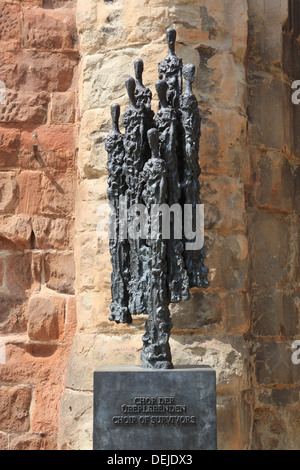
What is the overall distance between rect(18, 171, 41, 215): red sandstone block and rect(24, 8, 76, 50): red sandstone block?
753 millimetres

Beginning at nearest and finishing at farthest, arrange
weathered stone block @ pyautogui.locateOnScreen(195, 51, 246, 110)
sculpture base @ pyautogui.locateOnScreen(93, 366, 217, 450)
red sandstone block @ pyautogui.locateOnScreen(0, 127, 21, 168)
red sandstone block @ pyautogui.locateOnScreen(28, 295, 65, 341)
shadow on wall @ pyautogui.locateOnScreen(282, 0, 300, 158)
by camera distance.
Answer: sculpture base @ pyautogui.locateOnScreen(93, 366, 217, 450) → weathered stone block @ pyautogui.locateOnScreen(195, 51, 246, 110) → red sandstone block @ pyautogui.locateOnScreen(28, 295, 65, 341) → red sandstone block @ pyautogui.locateOnScreen(0, 127, 21, 168) → shadow on wall @ pyautogui.locateOnScreen(282, 0, 300, 158)

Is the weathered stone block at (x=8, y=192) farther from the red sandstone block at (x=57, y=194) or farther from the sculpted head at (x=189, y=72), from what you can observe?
the sculpted head at (x=189, y=72)

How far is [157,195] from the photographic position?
2.80 metres

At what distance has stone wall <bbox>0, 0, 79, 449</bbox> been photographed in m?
3.94

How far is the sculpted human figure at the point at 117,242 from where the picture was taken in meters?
2.91

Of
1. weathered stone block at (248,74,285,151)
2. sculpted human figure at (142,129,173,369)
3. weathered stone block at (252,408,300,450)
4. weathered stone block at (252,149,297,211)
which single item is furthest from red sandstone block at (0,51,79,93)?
weathered stone block at (252,408,300,450)

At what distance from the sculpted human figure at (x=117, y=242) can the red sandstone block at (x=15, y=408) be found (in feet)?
4.17

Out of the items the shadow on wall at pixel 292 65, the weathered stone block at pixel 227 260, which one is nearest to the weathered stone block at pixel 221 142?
the weathered stone block at pixel 227 260

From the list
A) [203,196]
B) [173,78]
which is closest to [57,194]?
[203,196]

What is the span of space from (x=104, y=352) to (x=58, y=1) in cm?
205

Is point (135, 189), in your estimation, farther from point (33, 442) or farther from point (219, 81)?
point (33, 442)

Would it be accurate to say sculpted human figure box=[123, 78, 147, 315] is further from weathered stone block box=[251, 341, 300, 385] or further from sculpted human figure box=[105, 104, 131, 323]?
weathered stone block box=[251, 341, 300, 385]
